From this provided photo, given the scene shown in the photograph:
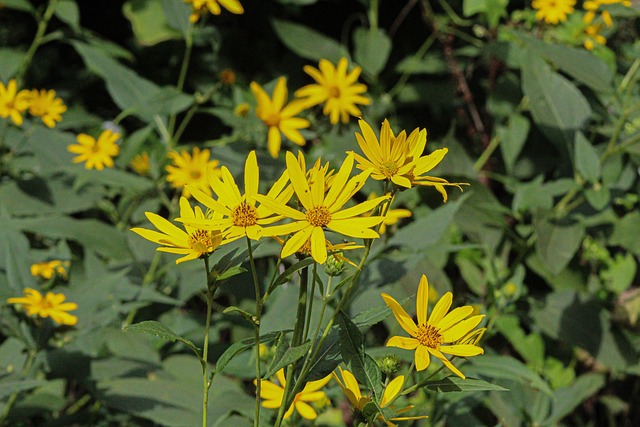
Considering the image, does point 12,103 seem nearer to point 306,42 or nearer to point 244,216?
point 306,42

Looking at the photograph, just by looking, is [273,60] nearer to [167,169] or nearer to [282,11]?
[282,11]

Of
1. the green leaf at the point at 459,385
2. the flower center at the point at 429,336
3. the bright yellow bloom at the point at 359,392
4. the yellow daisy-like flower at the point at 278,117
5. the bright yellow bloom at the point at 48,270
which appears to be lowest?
the bright yellow bloom at the point at 48,270

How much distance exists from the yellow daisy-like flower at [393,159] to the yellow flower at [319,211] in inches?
0.9

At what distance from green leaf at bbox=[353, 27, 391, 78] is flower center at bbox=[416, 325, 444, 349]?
180cm

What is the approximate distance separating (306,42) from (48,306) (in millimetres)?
1494

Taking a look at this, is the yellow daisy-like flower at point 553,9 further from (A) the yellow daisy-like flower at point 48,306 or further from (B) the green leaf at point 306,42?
(A) the yellow daisy-like flower at point 48,306

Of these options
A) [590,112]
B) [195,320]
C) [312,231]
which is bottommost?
[195,320]

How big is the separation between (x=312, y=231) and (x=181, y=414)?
2.54 ft

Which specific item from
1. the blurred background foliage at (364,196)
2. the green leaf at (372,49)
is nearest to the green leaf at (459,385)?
the blurred background foliage at (364,196)

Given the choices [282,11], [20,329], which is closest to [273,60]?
[282,11]

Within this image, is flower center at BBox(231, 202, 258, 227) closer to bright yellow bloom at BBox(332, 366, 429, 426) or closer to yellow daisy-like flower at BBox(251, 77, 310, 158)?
bright yellow bloom at BBox(332, 366, 429, 426)

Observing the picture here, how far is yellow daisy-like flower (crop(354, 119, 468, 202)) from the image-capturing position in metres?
0.84

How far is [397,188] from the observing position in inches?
33.8

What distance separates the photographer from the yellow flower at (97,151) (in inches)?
79.4
